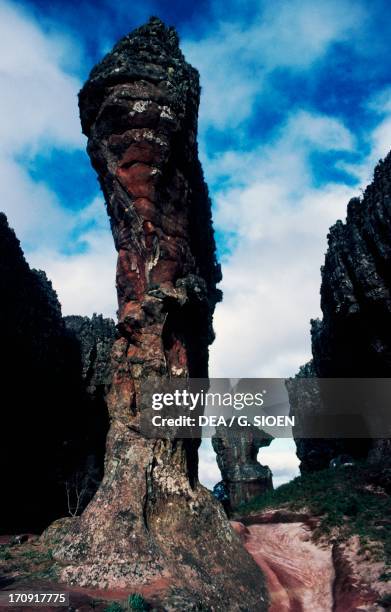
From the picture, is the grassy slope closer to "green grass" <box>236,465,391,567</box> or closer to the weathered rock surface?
"green grass" <box>236,465,391,567</box>

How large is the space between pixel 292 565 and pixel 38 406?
2137 cm

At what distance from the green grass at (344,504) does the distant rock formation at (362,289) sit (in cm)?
391

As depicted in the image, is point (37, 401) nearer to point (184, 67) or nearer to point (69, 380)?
point (69, 380)

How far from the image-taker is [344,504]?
23672 mm

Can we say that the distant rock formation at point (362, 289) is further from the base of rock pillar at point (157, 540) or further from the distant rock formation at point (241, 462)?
the base of rock pillar at point (157, 540)

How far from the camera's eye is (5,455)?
1176 inches

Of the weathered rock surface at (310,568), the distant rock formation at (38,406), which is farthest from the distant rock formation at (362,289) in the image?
the distant rock formation at (38,406)

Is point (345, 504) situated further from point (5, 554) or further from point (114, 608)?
point (5, 554)

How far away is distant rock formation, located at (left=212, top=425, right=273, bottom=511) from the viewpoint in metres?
41.4

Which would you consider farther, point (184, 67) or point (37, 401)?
point (37, 401)

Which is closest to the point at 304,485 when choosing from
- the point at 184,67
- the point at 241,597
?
the point at 241,597

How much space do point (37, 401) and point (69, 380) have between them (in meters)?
3.48

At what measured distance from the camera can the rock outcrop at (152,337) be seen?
47.9 ft

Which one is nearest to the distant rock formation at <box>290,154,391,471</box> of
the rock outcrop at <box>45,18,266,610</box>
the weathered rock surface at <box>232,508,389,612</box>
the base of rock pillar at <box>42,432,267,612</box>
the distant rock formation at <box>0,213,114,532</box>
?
the rock outcrop at <box>45,18,266,610</box>
